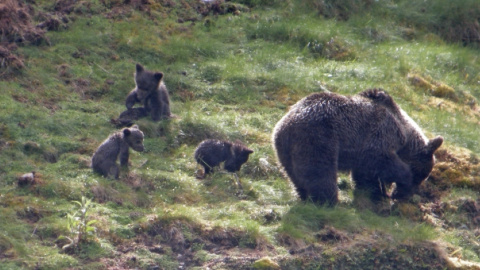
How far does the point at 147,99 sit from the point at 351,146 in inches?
137

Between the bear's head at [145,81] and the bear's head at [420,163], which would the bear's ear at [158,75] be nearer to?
the bear's head at [145,81]

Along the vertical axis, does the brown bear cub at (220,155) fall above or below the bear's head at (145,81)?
below

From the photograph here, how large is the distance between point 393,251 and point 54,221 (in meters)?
3.93

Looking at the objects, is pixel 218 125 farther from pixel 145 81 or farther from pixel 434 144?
pixel 434 144

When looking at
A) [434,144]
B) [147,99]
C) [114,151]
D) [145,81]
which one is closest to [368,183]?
[434,144]

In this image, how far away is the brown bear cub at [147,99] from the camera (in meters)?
10.5

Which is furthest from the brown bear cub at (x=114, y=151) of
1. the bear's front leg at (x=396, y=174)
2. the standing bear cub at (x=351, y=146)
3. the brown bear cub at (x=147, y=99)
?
the bear's front leg at (x=396, y=174)

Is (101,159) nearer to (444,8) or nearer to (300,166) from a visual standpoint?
(300,166)

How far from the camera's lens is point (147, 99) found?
1059cm

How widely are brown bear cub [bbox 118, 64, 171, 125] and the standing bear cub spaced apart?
2.37m

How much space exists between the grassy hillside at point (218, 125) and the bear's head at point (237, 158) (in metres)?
0.19

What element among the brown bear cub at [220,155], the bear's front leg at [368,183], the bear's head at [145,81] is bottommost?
the bear's front leg at [368,183]

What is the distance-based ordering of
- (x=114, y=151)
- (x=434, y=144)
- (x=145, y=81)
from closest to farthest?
(x=114, y=151), (x=434, y=144), (x=145, y=81)

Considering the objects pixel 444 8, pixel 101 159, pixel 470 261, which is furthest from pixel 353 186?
pixel 444 8
